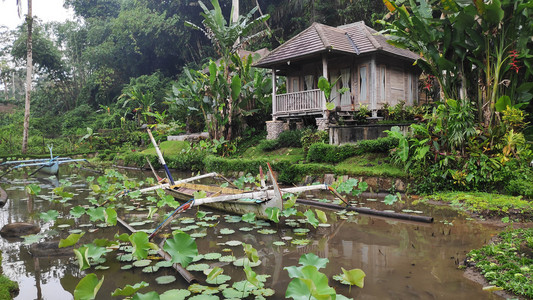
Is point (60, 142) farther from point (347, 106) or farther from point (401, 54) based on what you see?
point (401, 54)

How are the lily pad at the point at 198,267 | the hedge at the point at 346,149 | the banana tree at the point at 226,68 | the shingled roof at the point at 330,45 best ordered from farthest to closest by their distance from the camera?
the banana tree at the point at 226,68 < the shingled roof at the point at 330,45 < the hedge at the point at 346,149 < the lily pad at the point at 198,267

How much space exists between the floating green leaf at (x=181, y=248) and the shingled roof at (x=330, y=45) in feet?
35.4

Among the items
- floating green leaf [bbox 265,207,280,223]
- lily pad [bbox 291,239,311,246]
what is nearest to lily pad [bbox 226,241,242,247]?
floating green leaf [bbox 265,207,280,223]

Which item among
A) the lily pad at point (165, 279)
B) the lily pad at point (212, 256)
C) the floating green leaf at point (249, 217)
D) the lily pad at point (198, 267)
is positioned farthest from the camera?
the floating green leaf at point (249, 217)

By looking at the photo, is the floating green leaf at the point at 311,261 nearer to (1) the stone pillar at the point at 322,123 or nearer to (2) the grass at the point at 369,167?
(2) the grass at the point at 369,167

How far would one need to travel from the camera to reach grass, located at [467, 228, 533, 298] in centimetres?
348

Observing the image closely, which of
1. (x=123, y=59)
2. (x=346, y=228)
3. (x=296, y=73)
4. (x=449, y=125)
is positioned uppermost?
(x=123, y=59)

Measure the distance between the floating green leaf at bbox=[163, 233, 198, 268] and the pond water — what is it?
414 mm

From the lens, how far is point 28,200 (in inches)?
377

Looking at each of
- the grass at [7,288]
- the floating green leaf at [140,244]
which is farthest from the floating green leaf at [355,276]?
the grass at [7,288]

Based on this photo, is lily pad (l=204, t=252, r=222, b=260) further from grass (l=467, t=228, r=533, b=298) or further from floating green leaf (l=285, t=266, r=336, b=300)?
grass (l=467, t=228, r=533, b=298)

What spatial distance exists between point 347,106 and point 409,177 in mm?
6622

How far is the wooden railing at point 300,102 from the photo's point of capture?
13.9 m

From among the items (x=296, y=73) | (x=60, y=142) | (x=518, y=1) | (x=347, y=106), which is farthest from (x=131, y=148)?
(x=518, y=1)
